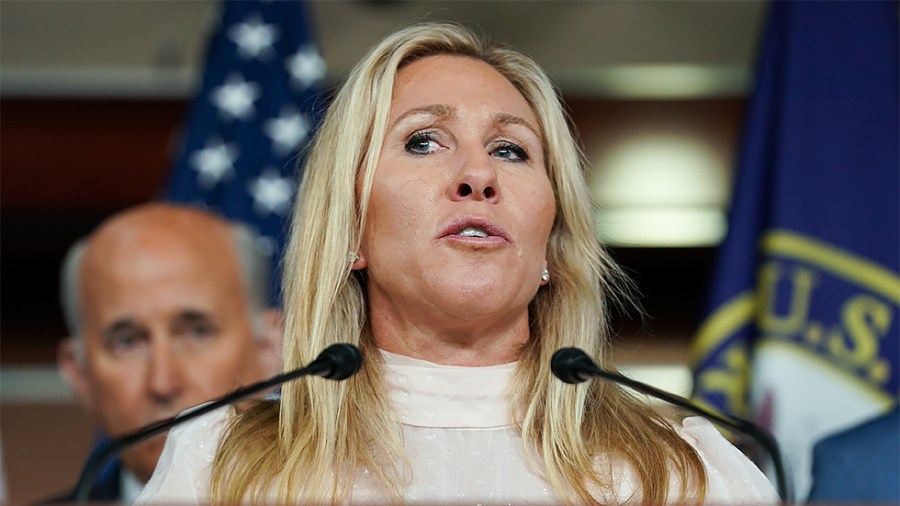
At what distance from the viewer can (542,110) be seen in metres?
2.04

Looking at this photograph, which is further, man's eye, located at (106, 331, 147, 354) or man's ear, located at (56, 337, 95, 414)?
man's ear, located at (56, 337, 95, 414)

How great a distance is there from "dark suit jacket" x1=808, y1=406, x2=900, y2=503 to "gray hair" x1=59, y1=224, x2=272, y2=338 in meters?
1.41

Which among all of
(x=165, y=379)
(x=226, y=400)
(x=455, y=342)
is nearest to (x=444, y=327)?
(x=455, y=342)

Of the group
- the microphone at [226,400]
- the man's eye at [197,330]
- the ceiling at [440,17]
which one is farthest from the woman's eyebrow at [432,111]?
the ceiling at [440,17]

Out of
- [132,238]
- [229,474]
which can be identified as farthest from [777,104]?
[229,474]

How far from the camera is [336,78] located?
15.9 ft

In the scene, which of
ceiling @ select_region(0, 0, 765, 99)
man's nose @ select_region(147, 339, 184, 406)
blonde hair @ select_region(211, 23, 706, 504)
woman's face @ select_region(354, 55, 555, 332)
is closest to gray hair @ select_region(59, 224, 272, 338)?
man's nose @ select_region(147, 339, 184, 406)

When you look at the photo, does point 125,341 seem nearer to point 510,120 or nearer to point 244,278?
point 244,278

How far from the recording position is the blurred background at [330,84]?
4.92m

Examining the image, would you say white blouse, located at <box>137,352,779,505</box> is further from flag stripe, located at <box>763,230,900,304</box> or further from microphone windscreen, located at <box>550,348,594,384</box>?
flag stripe, located at <box>763,230,900,304</box>

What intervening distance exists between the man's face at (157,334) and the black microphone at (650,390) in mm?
1748

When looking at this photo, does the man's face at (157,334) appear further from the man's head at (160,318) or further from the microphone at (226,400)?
the microphone at (226,400)

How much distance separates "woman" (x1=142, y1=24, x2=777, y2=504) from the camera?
175 cm

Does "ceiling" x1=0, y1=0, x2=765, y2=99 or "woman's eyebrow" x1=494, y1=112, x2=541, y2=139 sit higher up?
"ceiling" x1=0, y1=0, x2=765, y2=99
